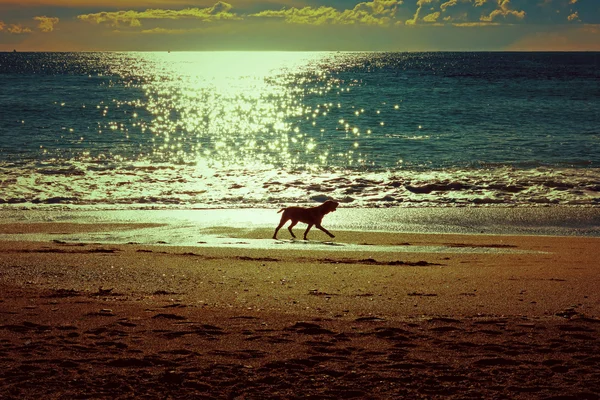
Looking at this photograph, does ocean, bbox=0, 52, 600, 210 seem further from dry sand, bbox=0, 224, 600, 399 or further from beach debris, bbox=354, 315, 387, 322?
beach debris, bbox=354, 315, 387, 322

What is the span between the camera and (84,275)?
9078 millimetres

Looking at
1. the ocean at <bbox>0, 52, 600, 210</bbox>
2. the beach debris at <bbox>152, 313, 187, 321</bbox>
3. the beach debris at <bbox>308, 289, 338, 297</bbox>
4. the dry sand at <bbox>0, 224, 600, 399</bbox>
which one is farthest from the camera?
the ocean at <bbox>0, 52, 600, 210</bbox>

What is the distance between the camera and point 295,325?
6797 millimetres

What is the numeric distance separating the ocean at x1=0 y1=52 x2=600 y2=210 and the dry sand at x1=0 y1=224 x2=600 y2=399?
284 inches

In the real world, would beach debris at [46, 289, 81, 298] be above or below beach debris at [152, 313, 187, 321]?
below

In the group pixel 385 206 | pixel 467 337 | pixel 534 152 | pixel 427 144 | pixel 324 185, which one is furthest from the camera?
pixel 427 144

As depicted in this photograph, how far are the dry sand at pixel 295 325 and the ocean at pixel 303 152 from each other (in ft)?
23.7

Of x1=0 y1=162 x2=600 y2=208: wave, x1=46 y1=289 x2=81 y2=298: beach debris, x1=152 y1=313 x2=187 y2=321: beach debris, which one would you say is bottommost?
x1=0 y1=162 x2=600 y2=208: wave

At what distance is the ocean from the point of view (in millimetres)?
18406

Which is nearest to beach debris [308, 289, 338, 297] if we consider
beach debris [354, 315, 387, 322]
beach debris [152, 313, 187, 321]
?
beach debris [354, 315, 387, 322]

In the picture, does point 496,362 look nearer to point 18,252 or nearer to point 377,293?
point 377,293

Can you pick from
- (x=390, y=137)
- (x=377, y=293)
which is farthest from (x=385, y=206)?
(x=390, y=137)

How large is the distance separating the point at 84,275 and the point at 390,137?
87.4ft

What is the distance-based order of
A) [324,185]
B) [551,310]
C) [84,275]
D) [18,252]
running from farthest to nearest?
[324,185] < [18,252] < [84,275] < [551,310]
